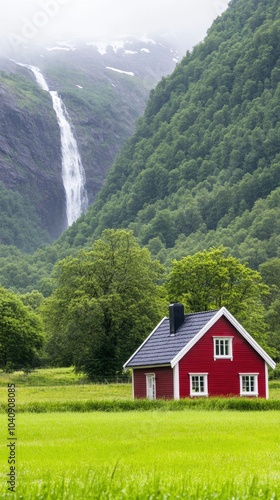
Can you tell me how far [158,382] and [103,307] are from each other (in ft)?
66.1

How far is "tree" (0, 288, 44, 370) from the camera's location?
91500 millimetres

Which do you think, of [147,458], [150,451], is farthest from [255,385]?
[147,458]

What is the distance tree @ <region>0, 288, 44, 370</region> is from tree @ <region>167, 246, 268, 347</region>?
1514 centimetres

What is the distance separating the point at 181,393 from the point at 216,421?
2365cm

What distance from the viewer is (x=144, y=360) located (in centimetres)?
6138

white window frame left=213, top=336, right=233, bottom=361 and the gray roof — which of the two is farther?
white window frame left=213, top=336, right=233, bottom=361

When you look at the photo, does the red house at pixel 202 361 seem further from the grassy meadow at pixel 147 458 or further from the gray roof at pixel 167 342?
the grassy meadow at pixel 147 458

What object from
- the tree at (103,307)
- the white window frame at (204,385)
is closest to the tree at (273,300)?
the tree at (103,307)

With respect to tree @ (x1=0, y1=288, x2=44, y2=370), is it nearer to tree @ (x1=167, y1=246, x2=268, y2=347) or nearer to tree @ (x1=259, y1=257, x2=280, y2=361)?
tree @ (x1=167, y1=246, x2=268, y2=347)

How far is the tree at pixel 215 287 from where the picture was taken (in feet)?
281

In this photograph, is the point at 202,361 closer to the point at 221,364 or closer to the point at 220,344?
the point at 221,364

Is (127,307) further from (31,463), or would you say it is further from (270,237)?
(270,237)

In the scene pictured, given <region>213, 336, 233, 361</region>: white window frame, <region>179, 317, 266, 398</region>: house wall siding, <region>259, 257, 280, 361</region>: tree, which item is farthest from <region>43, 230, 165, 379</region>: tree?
<region>259, 257, 280, 361</region>: tree

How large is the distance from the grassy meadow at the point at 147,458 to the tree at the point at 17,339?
178 feet
